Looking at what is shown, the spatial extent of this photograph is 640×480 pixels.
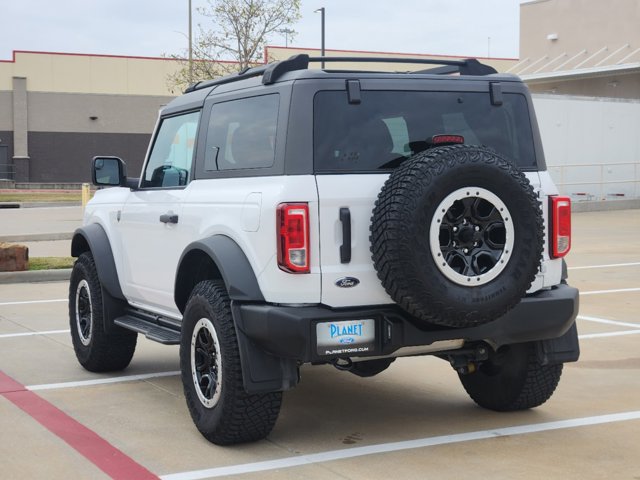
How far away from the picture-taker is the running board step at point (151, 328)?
6836 mm

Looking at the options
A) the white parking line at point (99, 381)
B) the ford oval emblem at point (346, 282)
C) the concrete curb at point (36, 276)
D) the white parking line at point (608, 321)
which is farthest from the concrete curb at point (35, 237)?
the ford oval emblem at point (346, 282)

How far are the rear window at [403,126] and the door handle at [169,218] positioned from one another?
1.43 metres

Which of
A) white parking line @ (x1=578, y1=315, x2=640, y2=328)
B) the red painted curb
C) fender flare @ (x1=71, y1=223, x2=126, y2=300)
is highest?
fender flare @ (x1=71, y1=223, x2=126, y2=300)

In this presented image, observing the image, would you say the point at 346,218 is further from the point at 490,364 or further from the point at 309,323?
the point at 490,364

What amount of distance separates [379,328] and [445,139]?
1.13 meters

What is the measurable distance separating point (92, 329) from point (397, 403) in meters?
2.50

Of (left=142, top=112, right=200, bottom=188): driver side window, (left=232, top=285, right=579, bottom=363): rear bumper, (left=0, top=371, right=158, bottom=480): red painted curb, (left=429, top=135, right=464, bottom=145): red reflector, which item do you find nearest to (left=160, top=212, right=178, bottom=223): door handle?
(left=142, top=112, right=200, bottom=188): driver side window

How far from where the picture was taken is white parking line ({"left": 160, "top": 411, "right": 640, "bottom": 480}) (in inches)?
212

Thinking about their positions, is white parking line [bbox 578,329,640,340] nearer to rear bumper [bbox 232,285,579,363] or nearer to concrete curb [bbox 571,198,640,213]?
rear bumper [bbox 232,285,579,363]

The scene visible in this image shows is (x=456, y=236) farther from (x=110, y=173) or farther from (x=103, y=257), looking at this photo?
(x=103, y=257)

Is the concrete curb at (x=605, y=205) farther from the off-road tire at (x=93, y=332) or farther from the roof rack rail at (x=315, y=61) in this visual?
the roof rack rail at (x=315, y=61)

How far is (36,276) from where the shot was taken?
14930 mm

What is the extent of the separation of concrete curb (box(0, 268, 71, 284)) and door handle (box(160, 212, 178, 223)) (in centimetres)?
856

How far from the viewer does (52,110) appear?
6053cm
